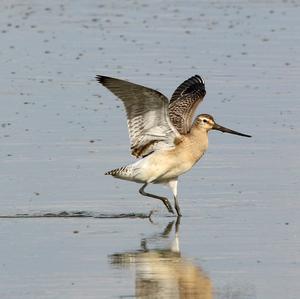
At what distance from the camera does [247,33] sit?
878 inches

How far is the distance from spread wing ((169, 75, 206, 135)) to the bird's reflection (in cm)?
250

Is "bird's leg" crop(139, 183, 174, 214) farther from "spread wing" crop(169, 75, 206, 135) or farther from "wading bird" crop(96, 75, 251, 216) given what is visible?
"spread wing" crop(169, 75, 206, 135)

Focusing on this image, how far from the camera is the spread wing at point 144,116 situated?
1157 cm

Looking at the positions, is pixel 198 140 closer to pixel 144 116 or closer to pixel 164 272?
pixel 144 116

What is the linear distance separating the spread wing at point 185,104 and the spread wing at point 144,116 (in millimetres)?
446

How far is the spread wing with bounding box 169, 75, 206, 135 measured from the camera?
13.3 meters

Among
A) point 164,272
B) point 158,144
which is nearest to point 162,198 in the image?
point 158,144

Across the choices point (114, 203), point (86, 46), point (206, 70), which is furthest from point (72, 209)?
point (86, 46)

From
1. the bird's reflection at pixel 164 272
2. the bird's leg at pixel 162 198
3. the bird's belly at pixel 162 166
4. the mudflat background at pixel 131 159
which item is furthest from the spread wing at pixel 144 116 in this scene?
the bird's reflection at pixel 164 272

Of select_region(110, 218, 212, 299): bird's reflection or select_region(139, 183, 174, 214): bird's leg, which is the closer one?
select_region(110, 218, 212, 299): bird's reflection

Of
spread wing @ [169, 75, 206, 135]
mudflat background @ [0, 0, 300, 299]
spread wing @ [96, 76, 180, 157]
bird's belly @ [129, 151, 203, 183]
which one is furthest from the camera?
spread wing @ [169, 75, 206, 135]

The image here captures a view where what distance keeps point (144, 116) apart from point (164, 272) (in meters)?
2.69

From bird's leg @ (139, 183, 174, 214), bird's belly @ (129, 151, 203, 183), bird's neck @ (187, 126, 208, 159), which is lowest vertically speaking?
bird's leg @ (139, 183, 174, 214)

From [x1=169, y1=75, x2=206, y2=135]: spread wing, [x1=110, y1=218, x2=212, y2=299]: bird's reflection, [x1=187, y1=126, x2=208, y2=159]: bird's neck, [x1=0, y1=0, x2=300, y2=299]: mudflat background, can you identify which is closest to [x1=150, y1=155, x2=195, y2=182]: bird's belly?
[x1=187, y1=126, x2=208, y2=159]: bird's neck
